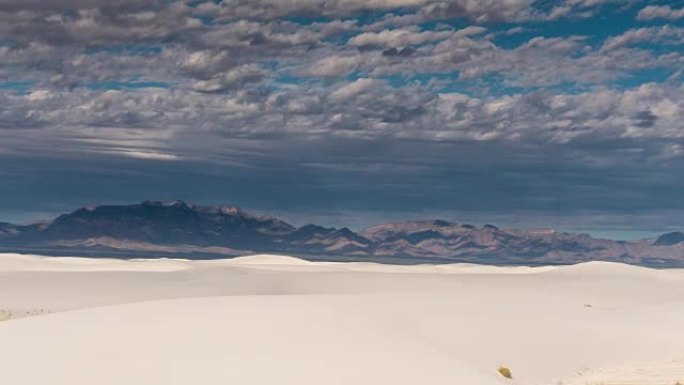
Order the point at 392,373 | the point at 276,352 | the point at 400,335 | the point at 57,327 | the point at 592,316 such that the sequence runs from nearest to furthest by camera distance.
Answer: the point at 392,373 → the point at 276,352 → the point at 57,327 → the point at 400,335 → the point at 592,316

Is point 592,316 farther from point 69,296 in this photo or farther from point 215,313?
point 69,296

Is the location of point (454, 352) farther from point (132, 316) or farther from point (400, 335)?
point (132, 316)

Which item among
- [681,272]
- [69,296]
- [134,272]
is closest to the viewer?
[69,296]

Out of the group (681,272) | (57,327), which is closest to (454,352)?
(57,327)

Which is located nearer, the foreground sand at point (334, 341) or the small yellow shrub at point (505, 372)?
the foreground sand at point (334, 341)

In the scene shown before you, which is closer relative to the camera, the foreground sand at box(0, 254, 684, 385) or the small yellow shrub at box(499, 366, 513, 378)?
the foreground sand at box(0, 254, 684, 385)

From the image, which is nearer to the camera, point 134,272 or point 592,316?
point 592,316

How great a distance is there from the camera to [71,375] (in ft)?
60.9

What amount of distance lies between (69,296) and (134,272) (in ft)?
72.3

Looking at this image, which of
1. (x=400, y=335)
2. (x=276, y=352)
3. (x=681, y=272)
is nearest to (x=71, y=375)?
(x=276, y=352)

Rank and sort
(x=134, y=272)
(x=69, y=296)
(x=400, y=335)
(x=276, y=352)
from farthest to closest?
1. (x=134, y=272)
2. (x=69, y=296)
3. (x=400, y=335)
4. (x=276, y=352)

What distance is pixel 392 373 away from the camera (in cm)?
1998

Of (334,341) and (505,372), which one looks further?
(505,372)

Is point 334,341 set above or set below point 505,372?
above
